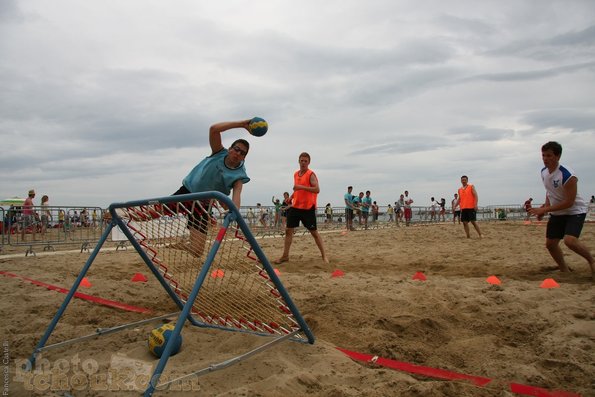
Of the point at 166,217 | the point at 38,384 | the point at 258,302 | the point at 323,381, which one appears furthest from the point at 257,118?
the point at 38,384

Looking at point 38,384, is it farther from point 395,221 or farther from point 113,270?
point 395,221

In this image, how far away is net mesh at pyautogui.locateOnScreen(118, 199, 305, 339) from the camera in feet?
9.24

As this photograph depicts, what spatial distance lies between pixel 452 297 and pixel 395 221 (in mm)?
20541

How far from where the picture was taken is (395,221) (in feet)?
79.9

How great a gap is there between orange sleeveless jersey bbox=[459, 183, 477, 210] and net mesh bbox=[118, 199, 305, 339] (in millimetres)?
9606

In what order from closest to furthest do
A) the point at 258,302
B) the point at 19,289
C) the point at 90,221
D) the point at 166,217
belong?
the point at 166,217 → the point at 258,302 → the point at 19,289 → the point at 90,221

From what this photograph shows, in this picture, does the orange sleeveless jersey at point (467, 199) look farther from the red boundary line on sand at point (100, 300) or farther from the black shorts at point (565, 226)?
the red boundary line on sand at point (100, 300)

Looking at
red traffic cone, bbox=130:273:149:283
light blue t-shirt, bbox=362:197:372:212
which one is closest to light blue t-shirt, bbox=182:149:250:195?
red traffic cone, bbox=130:273:149:283

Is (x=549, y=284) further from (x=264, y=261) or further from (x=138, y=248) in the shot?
(x=138, y=248)

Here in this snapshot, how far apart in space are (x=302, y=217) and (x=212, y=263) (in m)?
4.81

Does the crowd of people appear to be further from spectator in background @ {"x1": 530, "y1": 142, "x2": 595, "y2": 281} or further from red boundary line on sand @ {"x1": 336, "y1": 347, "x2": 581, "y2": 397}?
red boundary line on sand @ {"x1": 336, "y1": 347, "x2": 581, "y2": 397}

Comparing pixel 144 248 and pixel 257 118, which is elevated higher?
pixel 257 118

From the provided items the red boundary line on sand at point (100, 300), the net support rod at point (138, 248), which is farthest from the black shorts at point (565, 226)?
the red boundary line on sand at point (100, 300)

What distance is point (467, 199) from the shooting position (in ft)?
38.9
